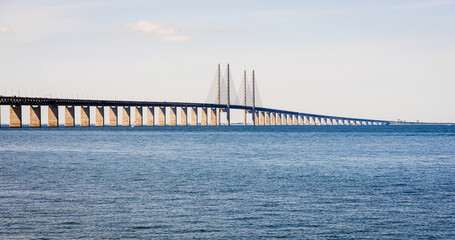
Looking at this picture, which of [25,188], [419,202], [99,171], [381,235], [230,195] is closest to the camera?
[381,235]

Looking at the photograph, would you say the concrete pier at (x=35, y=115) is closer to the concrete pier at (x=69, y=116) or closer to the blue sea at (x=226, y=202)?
the concrete pier at (x=69, y=116)

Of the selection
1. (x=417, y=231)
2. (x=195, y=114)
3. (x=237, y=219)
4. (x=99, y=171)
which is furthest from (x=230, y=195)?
(x=195, y=114)

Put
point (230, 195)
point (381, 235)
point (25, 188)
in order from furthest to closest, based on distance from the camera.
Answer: point (25, 188) < point (230, 195) < point (381, 235)

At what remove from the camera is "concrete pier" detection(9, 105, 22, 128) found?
13320 cm

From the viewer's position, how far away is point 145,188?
92.8 ft

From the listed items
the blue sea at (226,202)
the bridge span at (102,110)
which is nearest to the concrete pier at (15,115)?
the bridge span at (102,110)

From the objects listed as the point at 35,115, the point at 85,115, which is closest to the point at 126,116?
the point at 85,115

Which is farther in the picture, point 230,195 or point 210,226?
point 230,195

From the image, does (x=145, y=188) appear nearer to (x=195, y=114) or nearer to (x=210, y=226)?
(x=210, y=226)

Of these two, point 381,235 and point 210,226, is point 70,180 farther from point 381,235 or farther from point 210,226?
point 381,235

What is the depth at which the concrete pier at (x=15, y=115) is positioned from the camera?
133200 mm

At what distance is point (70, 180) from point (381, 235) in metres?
18.6

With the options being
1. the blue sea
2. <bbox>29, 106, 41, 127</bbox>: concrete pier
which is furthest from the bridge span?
the blue sea

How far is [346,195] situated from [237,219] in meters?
7.61
